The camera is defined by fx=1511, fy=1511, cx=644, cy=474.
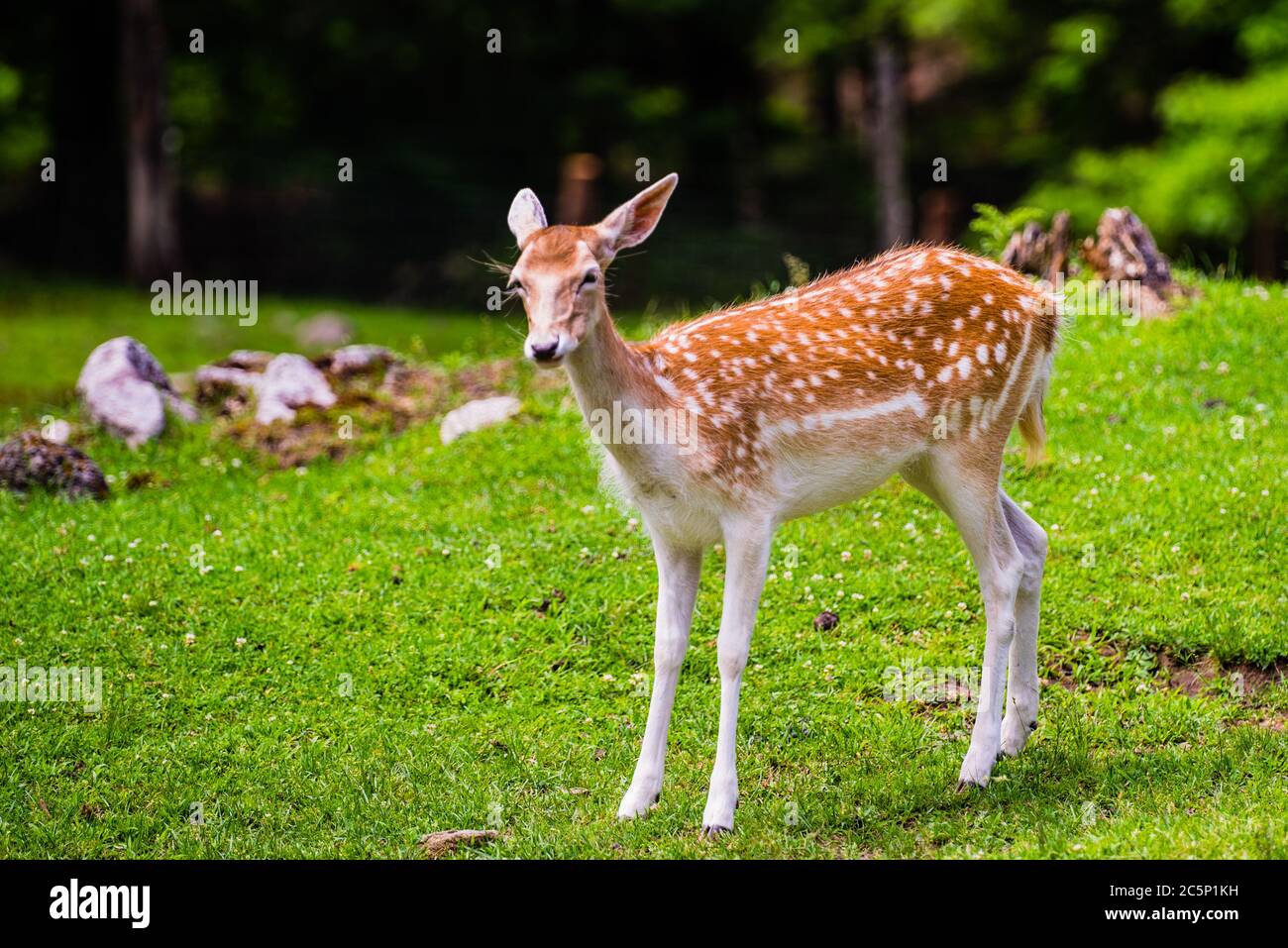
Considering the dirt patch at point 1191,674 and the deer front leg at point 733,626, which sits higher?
the deer front leg at point 733,626

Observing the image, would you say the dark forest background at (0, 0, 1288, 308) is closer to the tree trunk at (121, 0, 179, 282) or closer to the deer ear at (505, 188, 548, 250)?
the tree trunk at (121, 0, 179, 282)

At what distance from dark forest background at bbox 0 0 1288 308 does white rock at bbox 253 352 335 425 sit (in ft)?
30.8

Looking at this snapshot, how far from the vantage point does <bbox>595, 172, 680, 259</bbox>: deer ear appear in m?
6.12

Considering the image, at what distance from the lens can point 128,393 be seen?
11953 mm

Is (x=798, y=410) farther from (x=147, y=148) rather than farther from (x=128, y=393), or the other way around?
(x=147, y=148)

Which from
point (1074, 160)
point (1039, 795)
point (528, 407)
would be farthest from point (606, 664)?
point (1074, 160)

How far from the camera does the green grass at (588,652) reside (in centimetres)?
654

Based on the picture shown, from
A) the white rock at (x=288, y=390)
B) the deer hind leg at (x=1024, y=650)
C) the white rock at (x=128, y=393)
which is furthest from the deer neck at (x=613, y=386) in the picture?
the white rock at (x=128, y=393)

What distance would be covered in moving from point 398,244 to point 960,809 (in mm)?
19038

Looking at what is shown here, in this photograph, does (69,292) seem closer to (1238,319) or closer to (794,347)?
(1238,319)

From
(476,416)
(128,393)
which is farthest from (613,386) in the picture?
(128,393)

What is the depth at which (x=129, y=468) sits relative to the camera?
1119 cm

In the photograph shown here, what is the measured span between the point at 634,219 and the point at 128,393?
698 cm

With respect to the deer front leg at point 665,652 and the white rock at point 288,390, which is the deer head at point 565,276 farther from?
the white rock at point 288,390
